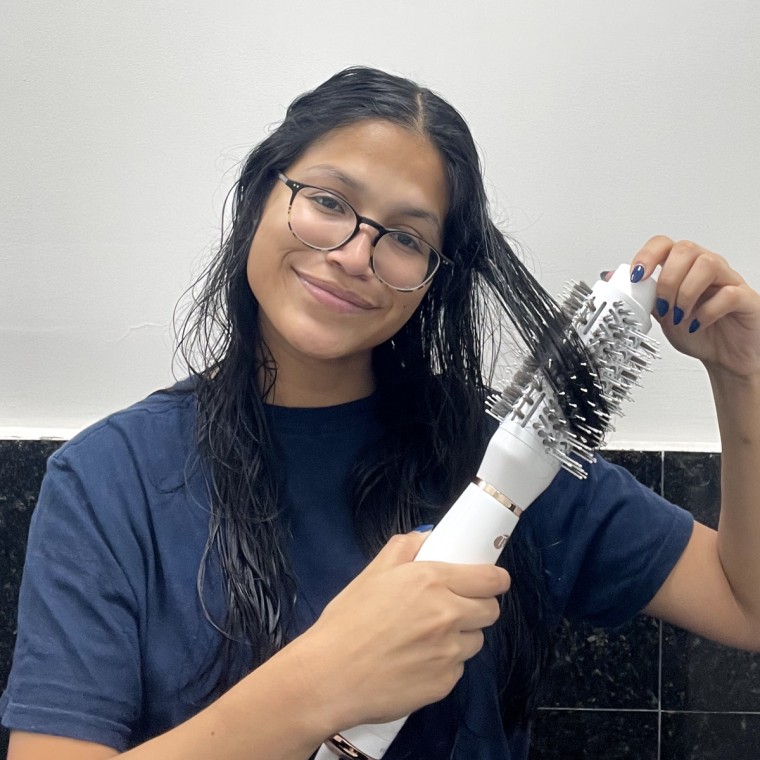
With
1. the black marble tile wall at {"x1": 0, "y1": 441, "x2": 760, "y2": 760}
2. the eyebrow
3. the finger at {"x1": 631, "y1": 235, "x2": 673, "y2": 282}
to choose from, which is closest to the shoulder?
the eyebrow

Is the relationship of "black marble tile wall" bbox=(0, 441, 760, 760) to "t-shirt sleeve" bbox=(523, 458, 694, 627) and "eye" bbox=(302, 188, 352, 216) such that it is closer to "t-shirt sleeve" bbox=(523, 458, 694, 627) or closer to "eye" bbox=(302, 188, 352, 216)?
"t-shirt sleeve" bbox=(523, 458, 694, 627)

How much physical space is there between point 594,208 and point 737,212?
0.15m

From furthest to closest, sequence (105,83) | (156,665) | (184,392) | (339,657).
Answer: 1. (105,83)
2. (184,392)
3. (156,665)
4. (339,657)

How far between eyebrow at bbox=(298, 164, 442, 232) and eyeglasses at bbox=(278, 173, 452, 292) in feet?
0.04

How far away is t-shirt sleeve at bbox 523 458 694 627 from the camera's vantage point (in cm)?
70

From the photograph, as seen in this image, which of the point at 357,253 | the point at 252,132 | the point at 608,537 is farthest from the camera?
the point at 252,132

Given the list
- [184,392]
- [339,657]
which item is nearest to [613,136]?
[184,392]

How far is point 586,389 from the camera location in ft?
1.71

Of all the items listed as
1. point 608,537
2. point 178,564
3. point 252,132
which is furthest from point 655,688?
point 252,132

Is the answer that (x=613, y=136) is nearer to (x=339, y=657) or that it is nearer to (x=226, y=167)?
(x=226, y=167)

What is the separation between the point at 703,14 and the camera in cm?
86

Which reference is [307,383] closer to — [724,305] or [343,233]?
[343,233]

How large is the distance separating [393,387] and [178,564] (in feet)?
0.77

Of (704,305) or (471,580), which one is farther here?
(704,305)
